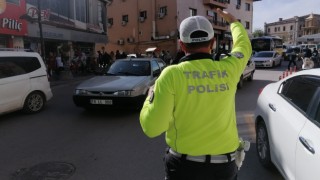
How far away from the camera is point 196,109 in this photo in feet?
6.28

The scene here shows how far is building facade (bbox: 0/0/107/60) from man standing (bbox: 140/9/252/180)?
14.9 meters

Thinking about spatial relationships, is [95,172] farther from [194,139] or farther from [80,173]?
[194,139]

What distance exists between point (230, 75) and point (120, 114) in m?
6.22

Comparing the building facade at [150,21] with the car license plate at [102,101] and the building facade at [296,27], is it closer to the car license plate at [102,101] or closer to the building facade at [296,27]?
the car license plate at [102,101]

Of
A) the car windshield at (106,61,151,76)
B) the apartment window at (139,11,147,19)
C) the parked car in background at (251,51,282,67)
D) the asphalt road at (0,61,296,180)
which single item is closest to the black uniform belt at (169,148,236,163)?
the asphalt road at (0,61,296,180)

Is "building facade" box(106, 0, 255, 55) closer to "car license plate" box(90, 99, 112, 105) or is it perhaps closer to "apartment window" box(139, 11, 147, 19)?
"apartment window" box(139, 11, 147, 19)

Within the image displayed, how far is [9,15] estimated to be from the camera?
15.6 meters

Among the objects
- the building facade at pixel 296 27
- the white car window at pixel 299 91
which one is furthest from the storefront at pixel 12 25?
the building facade at pixel 296 27

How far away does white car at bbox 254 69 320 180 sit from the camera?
2742 mm

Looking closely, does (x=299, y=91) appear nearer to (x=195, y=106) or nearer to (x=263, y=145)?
(x=263, y=145)

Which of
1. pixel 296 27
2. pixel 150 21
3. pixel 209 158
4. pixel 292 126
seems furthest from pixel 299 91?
pixel 296 27

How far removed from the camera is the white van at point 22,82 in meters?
7.54

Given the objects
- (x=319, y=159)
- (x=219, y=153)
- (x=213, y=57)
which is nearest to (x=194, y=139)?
(x=219, y=153)

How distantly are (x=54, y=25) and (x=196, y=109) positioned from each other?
19369mm
